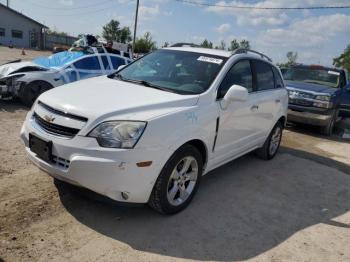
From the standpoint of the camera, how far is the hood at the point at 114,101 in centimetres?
362

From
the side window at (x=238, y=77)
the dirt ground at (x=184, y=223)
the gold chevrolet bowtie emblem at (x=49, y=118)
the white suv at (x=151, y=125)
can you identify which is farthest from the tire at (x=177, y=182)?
the gold chevrolet bowtie emblem at (x=49, y=118)

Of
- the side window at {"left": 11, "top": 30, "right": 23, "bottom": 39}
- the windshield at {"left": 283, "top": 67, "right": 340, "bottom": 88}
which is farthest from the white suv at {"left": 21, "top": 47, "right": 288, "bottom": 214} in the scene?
the side window at {"left": 11, "top": 30, "right": 23, "bottom": 39}

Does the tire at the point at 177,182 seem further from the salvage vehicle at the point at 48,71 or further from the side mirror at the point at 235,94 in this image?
the salvage vehicle at the point at 48,71

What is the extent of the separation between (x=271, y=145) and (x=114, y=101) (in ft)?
12.3

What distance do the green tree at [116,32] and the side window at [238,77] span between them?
56934 mm

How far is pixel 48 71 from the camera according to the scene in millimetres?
9617

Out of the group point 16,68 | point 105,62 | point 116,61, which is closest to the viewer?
point 16,68

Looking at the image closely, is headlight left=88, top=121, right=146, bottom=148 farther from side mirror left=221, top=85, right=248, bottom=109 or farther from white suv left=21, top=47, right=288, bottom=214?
side mirror left=221, top=85, right=248, bottom=109

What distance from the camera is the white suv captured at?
3.48 m

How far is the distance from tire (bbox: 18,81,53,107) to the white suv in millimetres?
4820

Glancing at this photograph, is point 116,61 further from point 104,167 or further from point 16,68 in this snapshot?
point 104,167

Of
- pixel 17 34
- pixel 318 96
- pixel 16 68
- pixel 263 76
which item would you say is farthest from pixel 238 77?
pixel 17 34

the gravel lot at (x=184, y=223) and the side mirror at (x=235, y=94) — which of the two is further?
the side mirror at (x=235, y=94)

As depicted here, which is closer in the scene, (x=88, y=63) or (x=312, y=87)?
(x=88, y=63)
